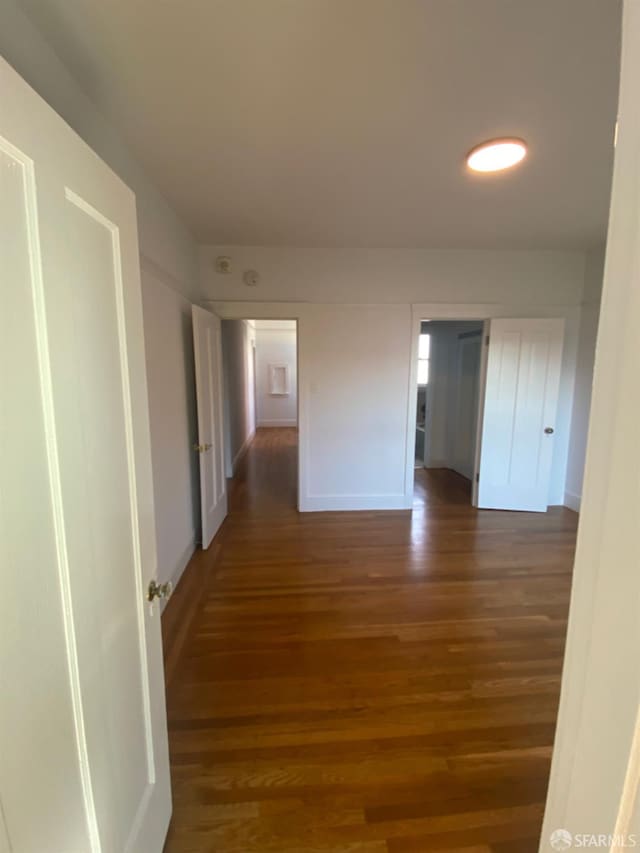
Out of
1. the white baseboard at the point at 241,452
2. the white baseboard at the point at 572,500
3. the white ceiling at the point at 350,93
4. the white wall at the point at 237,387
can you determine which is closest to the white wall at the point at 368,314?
the white baseboard at the point at 572,500

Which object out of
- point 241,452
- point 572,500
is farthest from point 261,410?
point 572,500

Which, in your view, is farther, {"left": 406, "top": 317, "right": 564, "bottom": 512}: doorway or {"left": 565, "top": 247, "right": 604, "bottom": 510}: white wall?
{"left": 406, "top": 317, "right": 564, "bottom": 512}: doorway

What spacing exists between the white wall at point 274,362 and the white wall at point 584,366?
607 cm

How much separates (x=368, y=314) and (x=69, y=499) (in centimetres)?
343

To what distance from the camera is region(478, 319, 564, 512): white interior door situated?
3842 millimetres

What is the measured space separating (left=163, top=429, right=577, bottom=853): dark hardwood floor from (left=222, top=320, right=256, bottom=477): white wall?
2.31 metres

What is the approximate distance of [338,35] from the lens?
1.27m

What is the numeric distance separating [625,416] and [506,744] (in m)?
1.76

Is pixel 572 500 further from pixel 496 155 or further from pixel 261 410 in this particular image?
pixel 261 410

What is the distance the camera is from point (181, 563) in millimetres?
2838

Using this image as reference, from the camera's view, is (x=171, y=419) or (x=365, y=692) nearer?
(x=365, y=692)

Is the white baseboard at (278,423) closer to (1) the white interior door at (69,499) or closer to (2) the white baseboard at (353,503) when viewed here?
(2) the white baseboard at (353,503)

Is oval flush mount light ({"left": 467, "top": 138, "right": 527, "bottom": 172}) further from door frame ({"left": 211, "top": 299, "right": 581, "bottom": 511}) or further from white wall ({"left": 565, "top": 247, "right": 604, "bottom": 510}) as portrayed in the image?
white wall ({"left": 565, "top": 247, "right": 604, "bottom": 510})

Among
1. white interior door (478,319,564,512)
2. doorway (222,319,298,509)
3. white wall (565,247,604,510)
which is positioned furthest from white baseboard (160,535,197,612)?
white wall (565,247,604,510)
